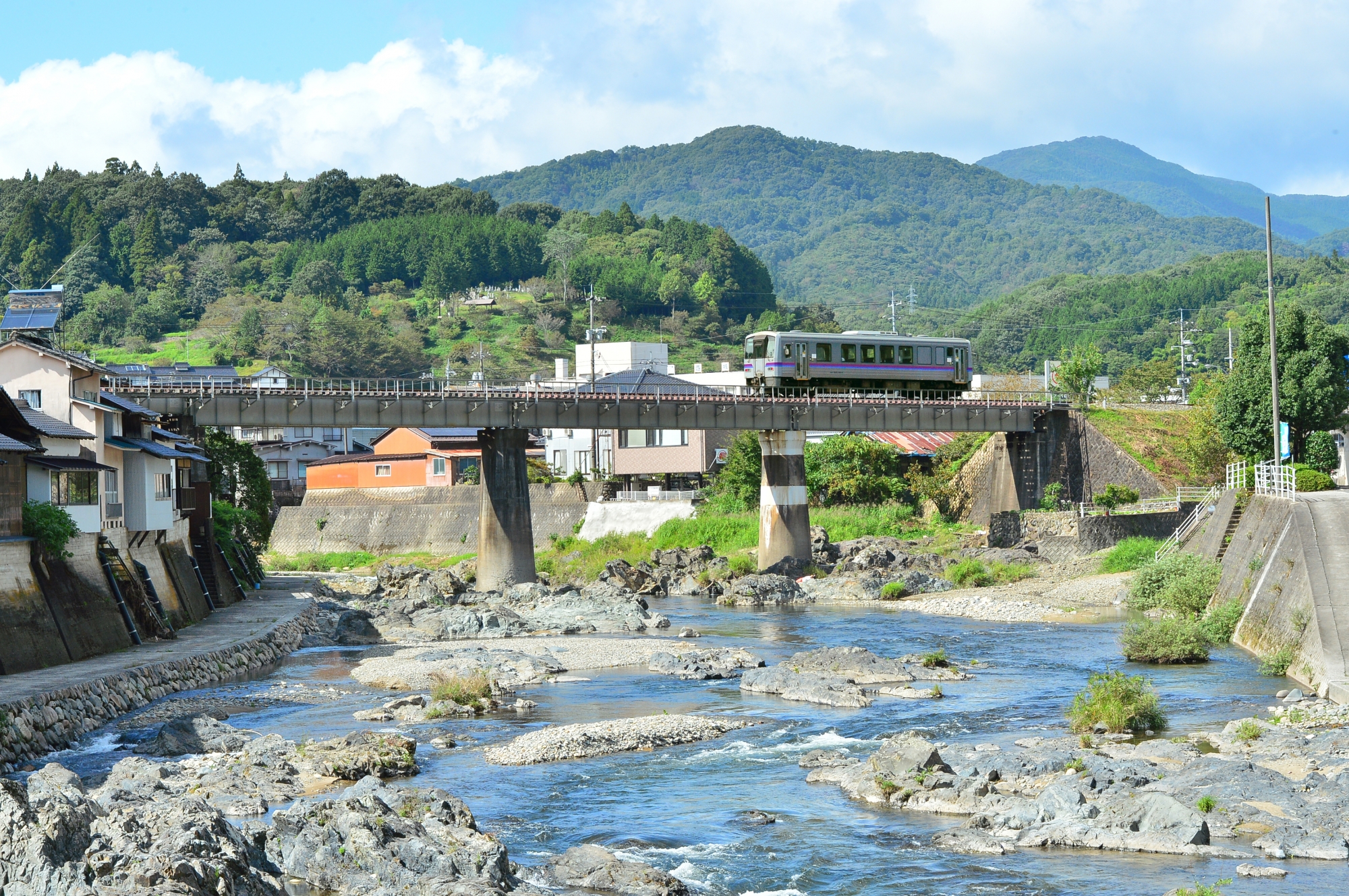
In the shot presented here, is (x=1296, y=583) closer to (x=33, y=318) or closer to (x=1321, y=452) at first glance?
(x=1321, y=452)

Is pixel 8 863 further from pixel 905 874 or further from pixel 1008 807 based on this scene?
pixel 1008 807

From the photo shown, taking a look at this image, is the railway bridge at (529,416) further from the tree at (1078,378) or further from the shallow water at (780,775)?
the shallow water at (780,775)

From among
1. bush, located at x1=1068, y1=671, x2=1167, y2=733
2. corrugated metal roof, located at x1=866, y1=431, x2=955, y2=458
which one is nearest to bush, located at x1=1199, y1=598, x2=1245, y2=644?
bush, located at x1=1068, y1=671, x2=1167, y2=733

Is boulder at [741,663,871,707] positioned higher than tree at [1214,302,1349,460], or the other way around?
tree at [1214,302,1349,460]

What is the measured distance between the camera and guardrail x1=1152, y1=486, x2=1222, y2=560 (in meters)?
57.8

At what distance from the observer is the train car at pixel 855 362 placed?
75.6m

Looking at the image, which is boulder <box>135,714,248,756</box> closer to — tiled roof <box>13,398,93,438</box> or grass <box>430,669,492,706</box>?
grass <box>430,669,492,706</box>

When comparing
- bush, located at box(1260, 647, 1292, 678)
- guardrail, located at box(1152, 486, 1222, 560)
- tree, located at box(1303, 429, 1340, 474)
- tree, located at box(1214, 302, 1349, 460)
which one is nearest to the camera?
bush, located at box(1260, 647, 1292, 678)

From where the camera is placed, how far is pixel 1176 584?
47000mm

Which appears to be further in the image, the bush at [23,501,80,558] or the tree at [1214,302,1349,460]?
the tree at [1214,302,1349,460]

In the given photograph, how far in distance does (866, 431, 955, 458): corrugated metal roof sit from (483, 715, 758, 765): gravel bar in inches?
2279

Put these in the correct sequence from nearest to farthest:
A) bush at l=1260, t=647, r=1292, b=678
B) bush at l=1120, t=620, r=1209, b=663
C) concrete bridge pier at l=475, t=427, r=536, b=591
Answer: bush at l=1260, t=647, r=1292, b=678
bush at l=1120, t=620, r=1209, b=663
concrete bridge pier at l=475, t=427, r=536, b=591

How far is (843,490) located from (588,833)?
62.7 meters

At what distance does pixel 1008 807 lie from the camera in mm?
22938
